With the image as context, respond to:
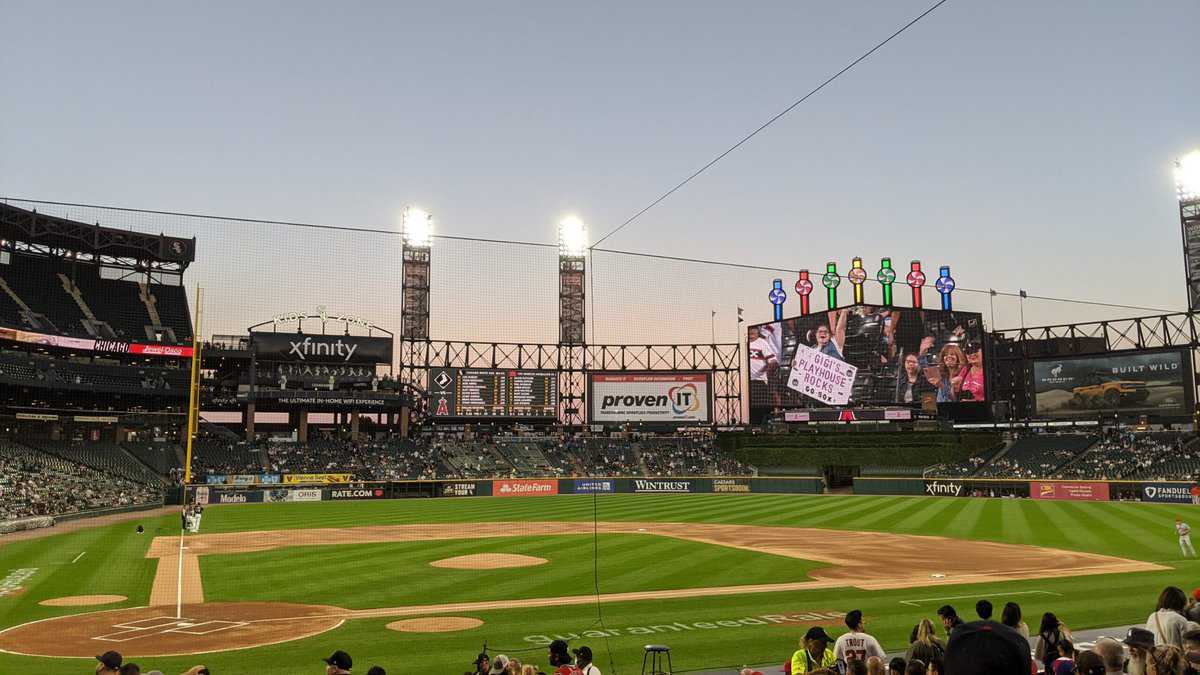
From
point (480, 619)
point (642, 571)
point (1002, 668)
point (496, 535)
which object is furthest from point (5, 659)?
point (496, 535)

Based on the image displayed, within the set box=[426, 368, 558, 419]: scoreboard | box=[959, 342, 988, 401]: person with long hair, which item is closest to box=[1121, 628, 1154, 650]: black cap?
box=[959, 342, 988, 401]: person with long hair

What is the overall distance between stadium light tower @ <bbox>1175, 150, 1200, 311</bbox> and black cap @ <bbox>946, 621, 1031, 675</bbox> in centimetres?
6052

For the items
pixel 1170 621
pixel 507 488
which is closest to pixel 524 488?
pixel 507 488

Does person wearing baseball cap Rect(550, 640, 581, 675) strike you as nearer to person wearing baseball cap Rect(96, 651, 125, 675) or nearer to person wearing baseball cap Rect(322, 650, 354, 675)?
person wearing baseball cap Rect(322, 650, 354, 675)

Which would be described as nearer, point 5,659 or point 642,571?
point 5,659

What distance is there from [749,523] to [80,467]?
115 feet

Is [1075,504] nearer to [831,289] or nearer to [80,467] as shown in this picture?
[831,289]

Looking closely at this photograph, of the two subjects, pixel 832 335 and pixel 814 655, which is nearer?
pixel 814 655

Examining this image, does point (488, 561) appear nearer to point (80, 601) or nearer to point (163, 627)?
point (163, 627)

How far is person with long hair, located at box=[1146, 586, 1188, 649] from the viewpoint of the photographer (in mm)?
7012

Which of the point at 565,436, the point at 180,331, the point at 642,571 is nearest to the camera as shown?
the point at 642,571

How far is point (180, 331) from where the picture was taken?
59.8m

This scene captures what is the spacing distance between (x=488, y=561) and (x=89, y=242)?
151 feet

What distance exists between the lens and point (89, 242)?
5484cm
